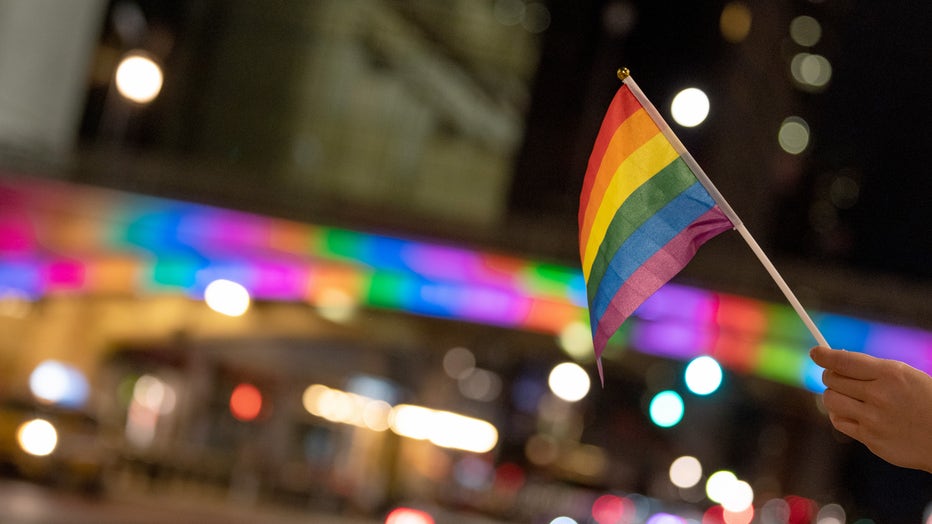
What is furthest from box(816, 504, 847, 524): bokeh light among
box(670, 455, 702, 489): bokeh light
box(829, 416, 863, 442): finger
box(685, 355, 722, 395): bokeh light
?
box(829, 416, 863, 442): finger

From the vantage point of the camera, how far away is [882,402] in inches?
125

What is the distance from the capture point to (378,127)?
1025 inches

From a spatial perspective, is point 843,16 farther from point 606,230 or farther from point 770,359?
point 606,230

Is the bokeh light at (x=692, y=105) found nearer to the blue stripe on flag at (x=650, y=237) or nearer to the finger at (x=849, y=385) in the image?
the blue stripe on flag at (x=650, y=237)

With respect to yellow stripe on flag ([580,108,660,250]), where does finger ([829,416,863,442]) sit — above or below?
below

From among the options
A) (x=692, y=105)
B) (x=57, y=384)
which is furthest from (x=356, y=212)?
(x=692, y=105)

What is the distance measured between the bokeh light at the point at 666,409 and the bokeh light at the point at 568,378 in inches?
93.3

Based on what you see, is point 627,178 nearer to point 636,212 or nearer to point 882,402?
point 636,212

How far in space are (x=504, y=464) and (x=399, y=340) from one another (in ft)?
15.6

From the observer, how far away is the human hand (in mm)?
3146

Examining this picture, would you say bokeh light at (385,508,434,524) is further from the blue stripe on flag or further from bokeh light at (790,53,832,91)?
bokeh light at (790,53,832,91)

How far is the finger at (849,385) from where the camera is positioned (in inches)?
125

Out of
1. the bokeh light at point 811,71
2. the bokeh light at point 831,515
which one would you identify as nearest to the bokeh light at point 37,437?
the bokeh light at point 831,515

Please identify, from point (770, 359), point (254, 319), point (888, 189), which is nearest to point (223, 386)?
point (254, 319)
